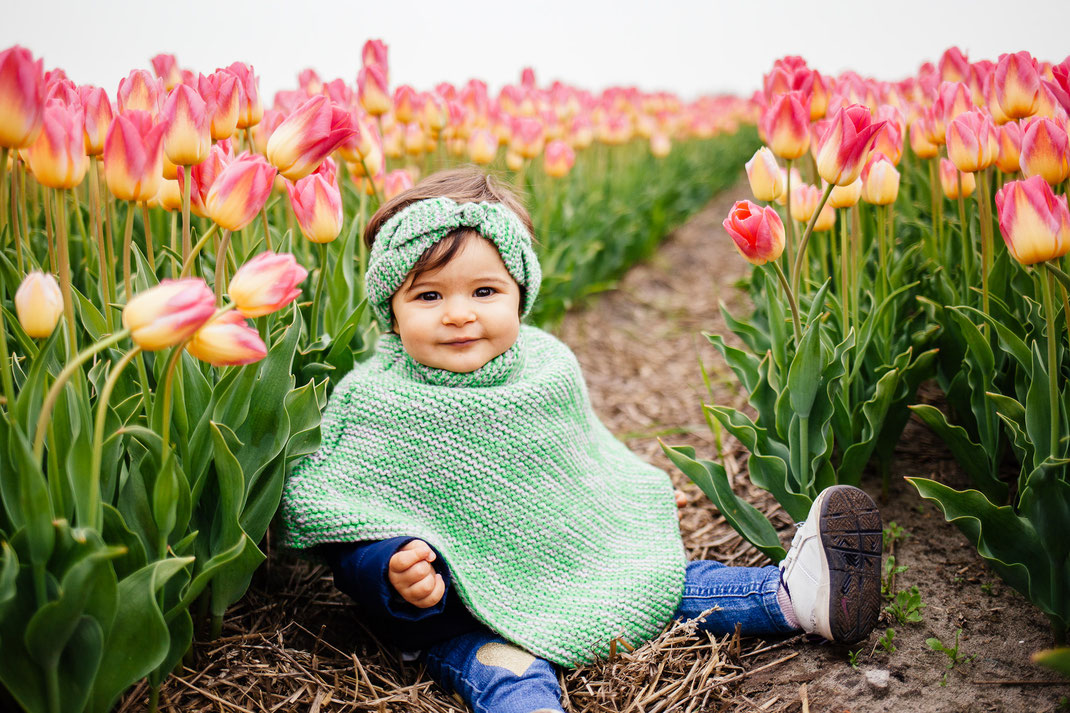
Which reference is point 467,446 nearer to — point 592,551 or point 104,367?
point 592,551

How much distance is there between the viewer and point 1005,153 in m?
1.81

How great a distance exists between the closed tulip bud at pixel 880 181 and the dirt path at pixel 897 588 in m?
0.74

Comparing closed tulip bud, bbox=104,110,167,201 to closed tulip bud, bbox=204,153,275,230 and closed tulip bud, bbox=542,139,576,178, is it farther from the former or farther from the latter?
closed tulip bud, bbox=542,139,576,178

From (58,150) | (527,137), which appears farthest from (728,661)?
(527,137)

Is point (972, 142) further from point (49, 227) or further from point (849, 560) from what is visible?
point (49, 227)

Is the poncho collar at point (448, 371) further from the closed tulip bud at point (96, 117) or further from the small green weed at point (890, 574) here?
the small green weed at point (890, 574)

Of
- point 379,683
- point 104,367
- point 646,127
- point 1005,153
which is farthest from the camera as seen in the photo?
point 646,127

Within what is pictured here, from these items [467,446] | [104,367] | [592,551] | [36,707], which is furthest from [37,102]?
[592,551]

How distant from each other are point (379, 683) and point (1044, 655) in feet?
3.77

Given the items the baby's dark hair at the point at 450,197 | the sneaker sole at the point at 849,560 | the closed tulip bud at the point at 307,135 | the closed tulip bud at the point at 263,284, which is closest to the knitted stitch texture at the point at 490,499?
the baby's dark hair at the point at 450,197

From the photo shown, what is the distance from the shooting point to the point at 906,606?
5.79 feet

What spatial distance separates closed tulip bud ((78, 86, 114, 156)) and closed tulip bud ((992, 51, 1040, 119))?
184 centimetres

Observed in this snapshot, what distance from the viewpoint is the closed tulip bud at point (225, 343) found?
1113 millimetres

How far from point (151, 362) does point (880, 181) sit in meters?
1.64
